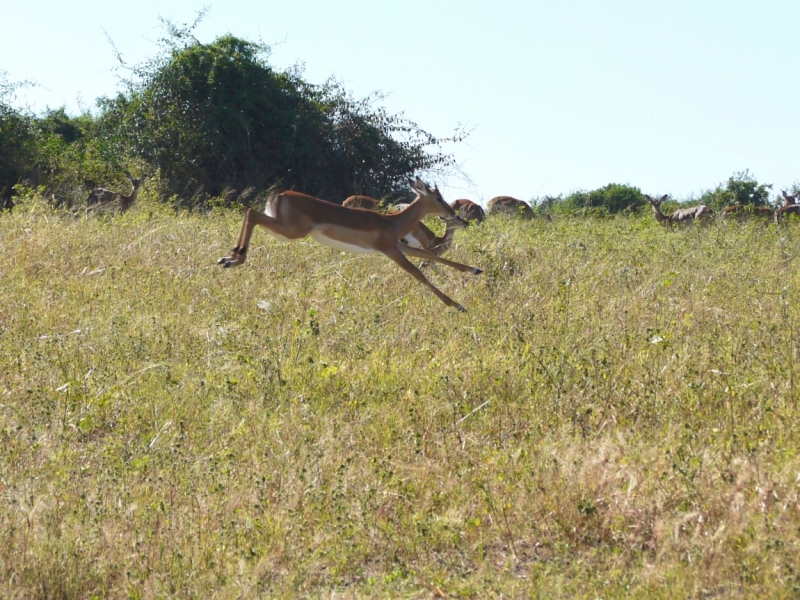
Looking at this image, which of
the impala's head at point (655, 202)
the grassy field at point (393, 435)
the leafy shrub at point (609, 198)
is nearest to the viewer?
the grassy field at point (393, 435)

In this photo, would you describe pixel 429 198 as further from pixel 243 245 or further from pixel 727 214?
pixel 727 214

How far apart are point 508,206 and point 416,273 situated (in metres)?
9.98

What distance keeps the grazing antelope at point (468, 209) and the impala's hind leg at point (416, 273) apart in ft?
24.2

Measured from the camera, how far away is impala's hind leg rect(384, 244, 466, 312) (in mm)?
7520

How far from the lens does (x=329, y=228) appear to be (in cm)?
770

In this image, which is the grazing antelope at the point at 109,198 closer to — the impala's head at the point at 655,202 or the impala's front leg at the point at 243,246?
the impala's front leg at the point at 243,246

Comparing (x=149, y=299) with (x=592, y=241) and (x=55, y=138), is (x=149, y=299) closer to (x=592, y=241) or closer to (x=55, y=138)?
(x=592, y=241)

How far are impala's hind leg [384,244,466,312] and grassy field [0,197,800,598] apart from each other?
0.41 feet

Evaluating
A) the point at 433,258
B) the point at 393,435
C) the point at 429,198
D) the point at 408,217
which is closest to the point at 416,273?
the point at 433,258

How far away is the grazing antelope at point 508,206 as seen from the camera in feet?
56.4

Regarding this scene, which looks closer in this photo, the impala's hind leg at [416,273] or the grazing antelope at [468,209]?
the impala's hind leg at [416,273]

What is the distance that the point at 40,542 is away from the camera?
3602 millimetres

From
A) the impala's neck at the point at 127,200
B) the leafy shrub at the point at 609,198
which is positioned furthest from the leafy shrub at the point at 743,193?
the impala's neck at the point at 127,200

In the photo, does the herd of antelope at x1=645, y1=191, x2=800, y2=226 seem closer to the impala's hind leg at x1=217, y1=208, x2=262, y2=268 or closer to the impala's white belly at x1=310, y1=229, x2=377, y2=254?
the impala's white belly at x1=310, y1=229, x2=377, y2=254
